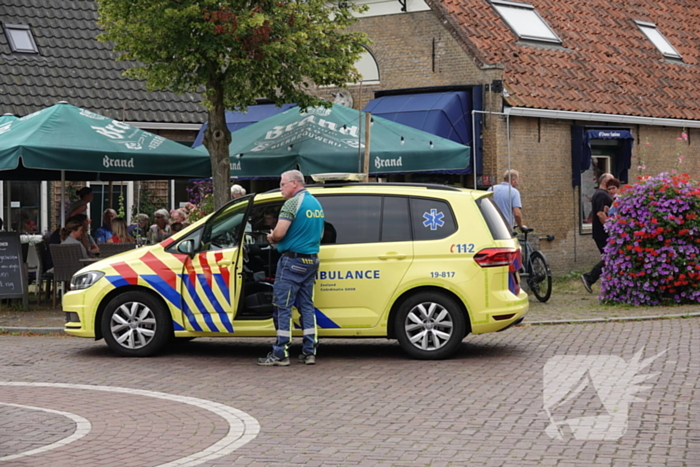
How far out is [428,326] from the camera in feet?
35.7

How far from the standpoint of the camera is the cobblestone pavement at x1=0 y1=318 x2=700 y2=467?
22.4 ft

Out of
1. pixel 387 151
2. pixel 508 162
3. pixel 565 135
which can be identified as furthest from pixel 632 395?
pixel 565 135

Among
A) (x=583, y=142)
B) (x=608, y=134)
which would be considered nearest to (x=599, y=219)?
(x=583, y=142)

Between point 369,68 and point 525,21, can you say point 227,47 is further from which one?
point 525,21

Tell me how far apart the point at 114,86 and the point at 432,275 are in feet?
51.1

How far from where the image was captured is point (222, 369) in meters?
10.6

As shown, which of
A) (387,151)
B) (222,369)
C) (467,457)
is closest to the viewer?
(467,457)

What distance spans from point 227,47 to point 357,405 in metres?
8.30

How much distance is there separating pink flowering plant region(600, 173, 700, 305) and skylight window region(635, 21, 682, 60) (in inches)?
470

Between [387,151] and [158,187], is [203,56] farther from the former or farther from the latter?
[158,187]

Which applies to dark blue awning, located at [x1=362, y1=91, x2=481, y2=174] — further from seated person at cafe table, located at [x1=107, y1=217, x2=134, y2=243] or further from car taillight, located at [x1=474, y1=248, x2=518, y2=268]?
car taillight, located at [x1=474, y1=248, x2=518, y2=268]

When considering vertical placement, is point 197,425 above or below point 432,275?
below

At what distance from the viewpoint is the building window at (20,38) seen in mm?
24016

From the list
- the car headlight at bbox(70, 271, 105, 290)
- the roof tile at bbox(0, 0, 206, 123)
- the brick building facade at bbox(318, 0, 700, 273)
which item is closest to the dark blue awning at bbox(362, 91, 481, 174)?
the brick building facade at bbox(318, 0, 700, 273)
